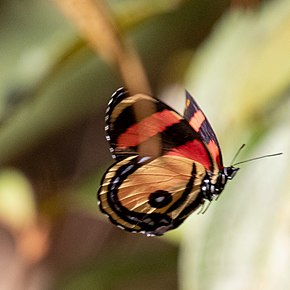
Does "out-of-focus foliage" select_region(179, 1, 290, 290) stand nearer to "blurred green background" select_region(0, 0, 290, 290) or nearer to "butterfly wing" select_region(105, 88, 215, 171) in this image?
"blurred green background" select_region(0, 0, 290, 290)

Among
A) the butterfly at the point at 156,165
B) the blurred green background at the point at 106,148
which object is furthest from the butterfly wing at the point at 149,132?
the blurred green background at the point at 106,148

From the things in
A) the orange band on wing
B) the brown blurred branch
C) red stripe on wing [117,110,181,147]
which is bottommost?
the orange band on wing

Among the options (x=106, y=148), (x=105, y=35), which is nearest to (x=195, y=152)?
(x=105, y=35)

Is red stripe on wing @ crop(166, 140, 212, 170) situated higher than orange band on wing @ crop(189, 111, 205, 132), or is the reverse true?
orange band on wing @ crop(189, 111, 205, 132)

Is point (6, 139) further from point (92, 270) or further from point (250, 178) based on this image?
point (250, 178)

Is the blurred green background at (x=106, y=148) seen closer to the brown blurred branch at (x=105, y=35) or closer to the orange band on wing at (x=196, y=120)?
the brown blurred branch at (x=105, y=35)

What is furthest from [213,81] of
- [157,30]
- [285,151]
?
[157,30]

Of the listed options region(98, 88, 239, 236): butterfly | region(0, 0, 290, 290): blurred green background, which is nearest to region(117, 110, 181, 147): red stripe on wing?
region(98, 88, 239, 236): butterfly

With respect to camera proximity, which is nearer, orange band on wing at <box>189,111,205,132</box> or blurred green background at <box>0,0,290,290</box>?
orange band on wing at <box>189,111,205,132</box>
